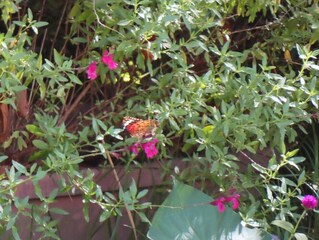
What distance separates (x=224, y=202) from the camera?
2.71m

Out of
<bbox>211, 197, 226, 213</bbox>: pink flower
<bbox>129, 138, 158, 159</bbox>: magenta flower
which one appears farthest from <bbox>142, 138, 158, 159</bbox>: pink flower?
<bbox>211, 197, 226, 213</bbox>: pink flower

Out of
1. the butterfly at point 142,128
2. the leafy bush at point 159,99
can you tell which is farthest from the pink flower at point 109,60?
the butterfly at point 142,128

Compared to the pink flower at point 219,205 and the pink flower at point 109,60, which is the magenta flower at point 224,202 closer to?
the pink flower at point 219,205

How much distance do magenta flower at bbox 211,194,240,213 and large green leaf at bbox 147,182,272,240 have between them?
17 mm

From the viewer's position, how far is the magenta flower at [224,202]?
264 cm

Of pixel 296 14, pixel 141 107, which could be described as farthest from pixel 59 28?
pixel 296 14

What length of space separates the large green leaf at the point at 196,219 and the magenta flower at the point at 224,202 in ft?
0.06

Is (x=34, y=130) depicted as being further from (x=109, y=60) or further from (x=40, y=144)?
(x=109, y=60)

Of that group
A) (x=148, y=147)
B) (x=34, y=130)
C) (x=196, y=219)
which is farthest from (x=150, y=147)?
(x=34, y=130)

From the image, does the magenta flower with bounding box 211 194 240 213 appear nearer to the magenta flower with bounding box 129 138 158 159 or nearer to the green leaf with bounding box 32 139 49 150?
the magenta flower with bounding box 129 138 158 159

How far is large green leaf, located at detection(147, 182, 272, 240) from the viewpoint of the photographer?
260 cm

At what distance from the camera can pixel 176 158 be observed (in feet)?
11.0

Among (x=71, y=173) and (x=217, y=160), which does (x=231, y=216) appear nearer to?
(x=217, y=160)

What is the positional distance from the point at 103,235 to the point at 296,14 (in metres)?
1.18
